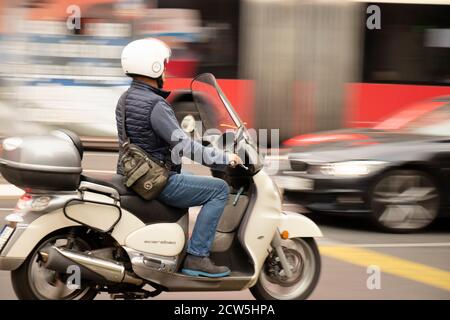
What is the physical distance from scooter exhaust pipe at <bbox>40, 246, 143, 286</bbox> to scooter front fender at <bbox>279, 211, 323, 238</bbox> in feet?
3.70

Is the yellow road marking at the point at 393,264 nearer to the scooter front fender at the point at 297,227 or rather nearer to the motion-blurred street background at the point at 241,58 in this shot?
the scooter front fender at the point at 297,227

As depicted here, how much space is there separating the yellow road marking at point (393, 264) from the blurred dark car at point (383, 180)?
0.94 m

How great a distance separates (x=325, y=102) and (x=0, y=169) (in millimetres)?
10357

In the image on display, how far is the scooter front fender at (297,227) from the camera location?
5527 millimetres

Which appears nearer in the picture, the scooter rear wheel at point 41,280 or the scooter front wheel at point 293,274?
the scooter rear wheel at point 41,280

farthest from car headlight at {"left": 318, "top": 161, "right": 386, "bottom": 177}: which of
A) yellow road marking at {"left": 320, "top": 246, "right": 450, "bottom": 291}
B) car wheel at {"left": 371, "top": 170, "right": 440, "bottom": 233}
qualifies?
yellow road marking at {"left": 320, "top": 246, "right": 450, "bottom": 291}

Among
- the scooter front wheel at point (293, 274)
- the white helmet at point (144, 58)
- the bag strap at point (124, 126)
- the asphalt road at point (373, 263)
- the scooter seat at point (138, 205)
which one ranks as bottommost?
the asphalt road at point (373, 263)

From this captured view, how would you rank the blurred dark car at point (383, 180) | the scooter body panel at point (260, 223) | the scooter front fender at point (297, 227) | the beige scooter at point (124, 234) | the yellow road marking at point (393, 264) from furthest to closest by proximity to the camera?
the blurred dark car at point (383, 180) → the yellow road marking at point (393, 264) → the scooter front fender at point (297, 227) → the scooter body panel at point (260, 223) → the beige scooter at point (124, 234)

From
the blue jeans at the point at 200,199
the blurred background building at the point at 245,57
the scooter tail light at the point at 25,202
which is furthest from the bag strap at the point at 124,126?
the blurred background building at the point at 245,57

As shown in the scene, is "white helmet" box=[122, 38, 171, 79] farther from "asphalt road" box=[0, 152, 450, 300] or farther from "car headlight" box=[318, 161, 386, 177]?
"car headlight" box=[318, 161, 386, 177]

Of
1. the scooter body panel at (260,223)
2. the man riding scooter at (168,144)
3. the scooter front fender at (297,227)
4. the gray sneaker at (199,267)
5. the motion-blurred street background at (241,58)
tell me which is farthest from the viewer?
the motion-blurred street background at (241,58)

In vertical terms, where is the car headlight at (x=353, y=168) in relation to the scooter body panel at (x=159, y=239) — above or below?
below

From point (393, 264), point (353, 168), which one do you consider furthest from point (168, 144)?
point (353, 168)

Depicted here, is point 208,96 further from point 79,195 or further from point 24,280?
point 24,280
